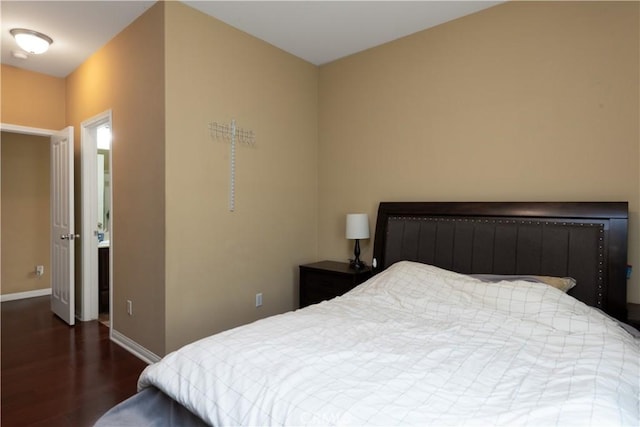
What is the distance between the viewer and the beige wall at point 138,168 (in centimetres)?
266

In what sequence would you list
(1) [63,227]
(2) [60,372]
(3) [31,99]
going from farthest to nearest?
1. (3) [31,99]
2. (1) [63,227]
3. (2) [60,372]

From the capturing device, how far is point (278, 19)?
2.90 meters

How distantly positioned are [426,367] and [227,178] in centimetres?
221

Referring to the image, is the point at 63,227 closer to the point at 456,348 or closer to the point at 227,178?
the point at 227,178

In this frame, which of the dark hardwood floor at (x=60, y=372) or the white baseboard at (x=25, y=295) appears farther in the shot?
the white baseboard at (x=25, y=295)

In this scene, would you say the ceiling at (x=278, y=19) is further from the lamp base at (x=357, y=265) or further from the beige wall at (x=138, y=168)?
the lamp base at (x=357, y=265)

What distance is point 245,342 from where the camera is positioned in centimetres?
154

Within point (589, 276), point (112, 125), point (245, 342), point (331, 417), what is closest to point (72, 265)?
point (112, 125)

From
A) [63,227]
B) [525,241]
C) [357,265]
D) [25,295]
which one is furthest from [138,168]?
[25,295]

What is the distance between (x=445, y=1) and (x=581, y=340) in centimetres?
239

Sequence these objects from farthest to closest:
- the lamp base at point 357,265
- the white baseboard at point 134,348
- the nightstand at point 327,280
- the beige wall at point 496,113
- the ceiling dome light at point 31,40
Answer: the lamp base at point 357,265 → the nightstand at point 327,280 → the ceiling dome light at point 31,40 → the white baseboard at point 134,348 → the beige wall at point 496,113

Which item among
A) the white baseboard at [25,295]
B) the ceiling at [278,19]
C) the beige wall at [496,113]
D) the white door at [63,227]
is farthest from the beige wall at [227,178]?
the white baseboard at [25,295]

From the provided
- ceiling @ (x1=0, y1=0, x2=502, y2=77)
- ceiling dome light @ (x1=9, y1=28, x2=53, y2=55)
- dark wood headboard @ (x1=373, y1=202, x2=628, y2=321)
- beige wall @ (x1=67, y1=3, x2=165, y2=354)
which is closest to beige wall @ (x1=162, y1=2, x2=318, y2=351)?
beige wall @ (x1=67, y1=3, x2=165, y2=354)

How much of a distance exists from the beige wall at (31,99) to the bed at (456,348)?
12.5 ft
